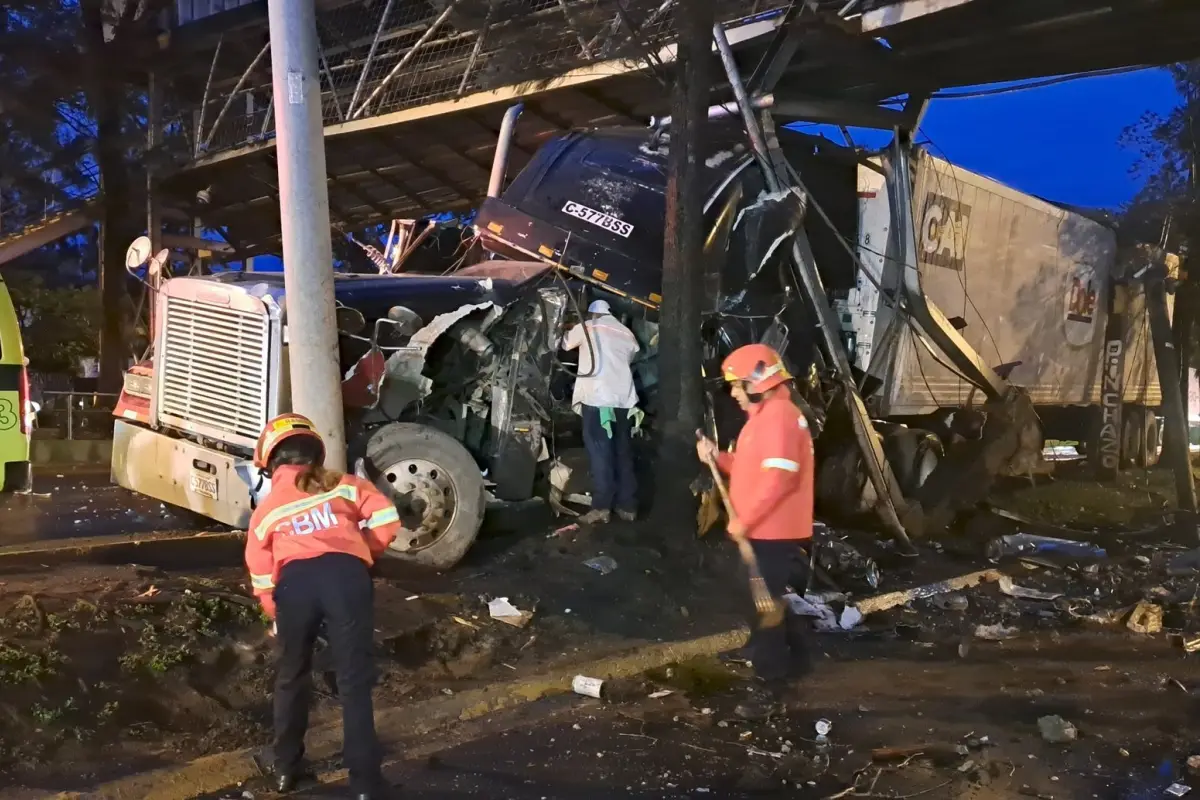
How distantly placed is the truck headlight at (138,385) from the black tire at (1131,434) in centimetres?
1217

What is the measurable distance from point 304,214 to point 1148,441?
1315 centimetres


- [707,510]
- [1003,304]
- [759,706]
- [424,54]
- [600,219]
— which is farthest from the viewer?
[424,54]

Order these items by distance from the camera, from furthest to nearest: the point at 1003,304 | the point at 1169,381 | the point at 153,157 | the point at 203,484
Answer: the point at 153,157 → the point at 1169,381 → the point at 1003,304 → the point at 203,484

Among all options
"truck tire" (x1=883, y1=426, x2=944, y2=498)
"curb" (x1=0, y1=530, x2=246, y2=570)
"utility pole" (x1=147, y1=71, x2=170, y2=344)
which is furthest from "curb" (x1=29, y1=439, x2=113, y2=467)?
"truck tire" (x1=883, y1=426, x2=944, y2=498)

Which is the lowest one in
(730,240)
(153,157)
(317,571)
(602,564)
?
(602,564)

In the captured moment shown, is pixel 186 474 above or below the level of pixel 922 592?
above

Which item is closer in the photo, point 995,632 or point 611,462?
point 995,632

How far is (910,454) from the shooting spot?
8.85 metres

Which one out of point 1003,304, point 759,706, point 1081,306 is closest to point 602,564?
point 759,706

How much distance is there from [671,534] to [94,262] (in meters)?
13.4

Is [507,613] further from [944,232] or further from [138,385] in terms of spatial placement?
[944,232]

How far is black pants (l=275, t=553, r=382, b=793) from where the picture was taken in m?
3.45

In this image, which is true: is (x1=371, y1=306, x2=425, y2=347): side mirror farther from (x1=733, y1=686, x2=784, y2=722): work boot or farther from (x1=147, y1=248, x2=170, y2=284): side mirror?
(x1=733, y1=686, x2=784, y2=722): work boot

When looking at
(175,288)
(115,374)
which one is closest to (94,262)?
(115,374)
